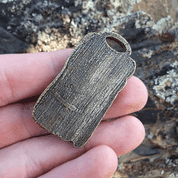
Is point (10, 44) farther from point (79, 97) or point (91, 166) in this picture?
point (91, 166)

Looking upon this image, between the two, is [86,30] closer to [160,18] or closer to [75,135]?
[160,18]

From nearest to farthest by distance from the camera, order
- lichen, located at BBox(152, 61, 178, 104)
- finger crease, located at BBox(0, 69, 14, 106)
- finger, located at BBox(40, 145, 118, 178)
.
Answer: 1. finger, located at BBox(40, 145, 118, 178)
2. finger crease, located at BBox(0, 69, 14, 106)
3. lichen, located at BBox(152, 61, 178, 104)

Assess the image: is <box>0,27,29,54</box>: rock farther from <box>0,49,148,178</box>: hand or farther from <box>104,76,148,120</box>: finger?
<box>104,76,148,120</box>: finger

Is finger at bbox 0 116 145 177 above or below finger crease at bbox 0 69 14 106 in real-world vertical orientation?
below

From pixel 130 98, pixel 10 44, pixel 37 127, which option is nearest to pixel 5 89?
pixel 37 127

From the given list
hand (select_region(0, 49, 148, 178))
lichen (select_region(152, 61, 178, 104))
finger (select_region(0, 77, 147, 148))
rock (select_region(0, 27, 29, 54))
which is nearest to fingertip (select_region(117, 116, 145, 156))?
Result: hand (select_region(0, 49, 148, 178))

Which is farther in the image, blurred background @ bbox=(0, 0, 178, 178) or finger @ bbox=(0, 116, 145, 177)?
blurred background @ bbox=(0, 0, 178, 178)

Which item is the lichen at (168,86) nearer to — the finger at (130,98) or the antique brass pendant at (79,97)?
the finger at (130,98)
